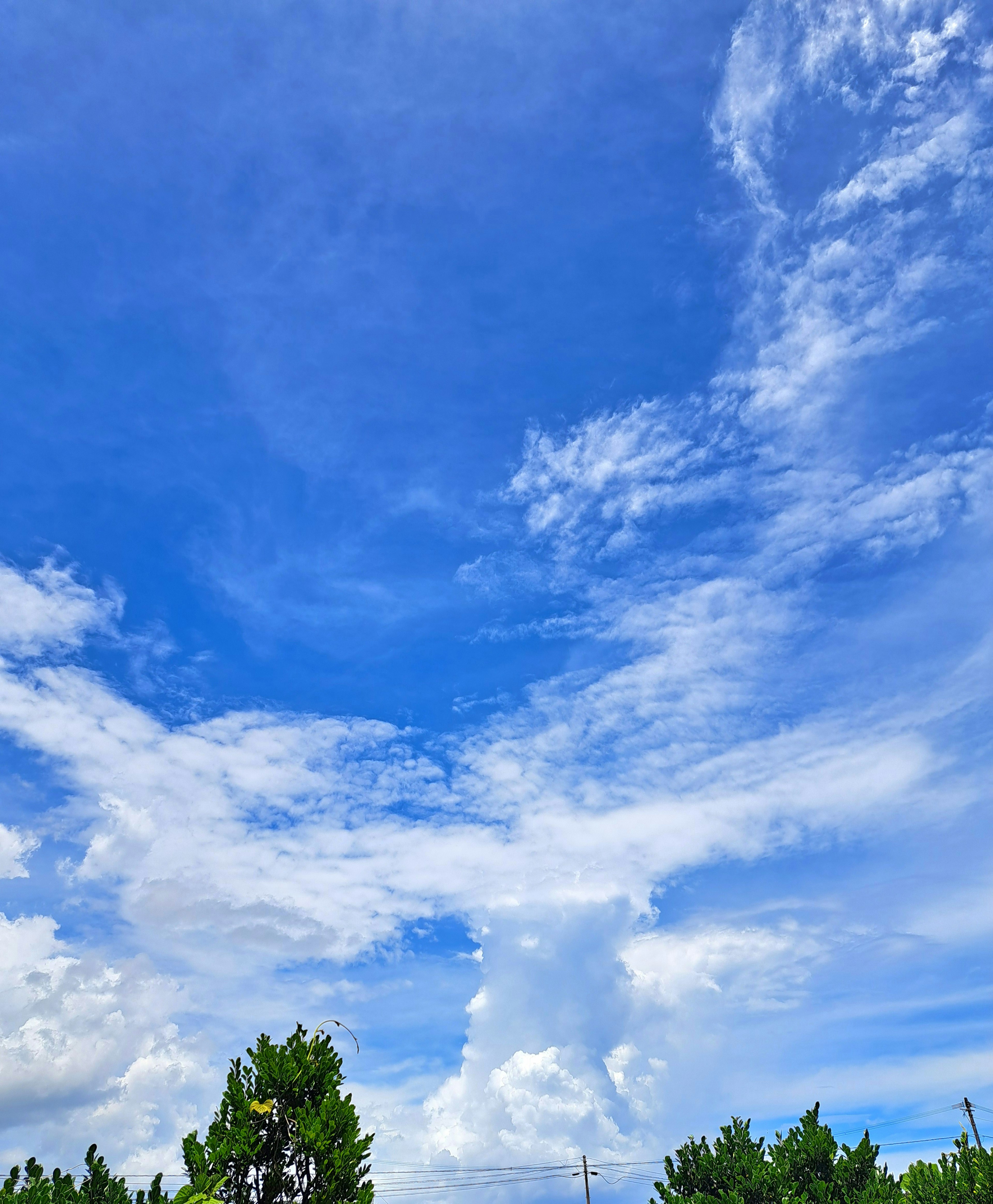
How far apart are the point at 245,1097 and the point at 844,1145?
100ft

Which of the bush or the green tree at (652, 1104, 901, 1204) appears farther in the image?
the green tree at (652, 1104, 901, 1204)

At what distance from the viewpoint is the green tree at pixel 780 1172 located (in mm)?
33000

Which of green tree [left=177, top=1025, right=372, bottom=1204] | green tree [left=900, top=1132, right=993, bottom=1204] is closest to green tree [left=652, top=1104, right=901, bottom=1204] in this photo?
green tree [left=900, top=1132, right=993, bottom=1204]

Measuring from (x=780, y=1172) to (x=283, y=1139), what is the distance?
82.7 ft

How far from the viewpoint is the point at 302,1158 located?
763 inches

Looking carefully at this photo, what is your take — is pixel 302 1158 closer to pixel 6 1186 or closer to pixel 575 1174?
pixel 6 1186

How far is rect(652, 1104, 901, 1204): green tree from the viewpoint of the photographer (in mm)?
33000

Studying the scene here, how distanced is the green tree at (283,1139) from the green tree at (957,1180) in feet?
95.1

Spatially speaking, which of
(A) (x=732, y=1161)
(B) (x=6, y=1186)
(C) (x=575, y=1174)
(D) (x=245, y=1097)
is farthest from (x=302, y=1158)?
(C) (x=575, y=1174)

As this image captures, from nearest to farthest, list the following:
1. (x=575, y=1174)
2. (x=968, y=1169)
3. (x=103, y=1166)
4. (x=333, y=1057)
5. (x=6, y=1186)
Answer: (x=6, y=1186) < (x=103, y=1166) < (x=333, y=1057) < (x=968, y=1169) < (x=575, y=1174)

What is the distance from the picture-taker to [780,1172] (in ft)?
109

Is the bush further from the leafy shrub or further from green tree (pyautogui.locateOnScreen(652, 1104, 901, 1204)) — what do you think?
green tree (pyautogui.locateOnScreen(652, 1104, 901, 1204))

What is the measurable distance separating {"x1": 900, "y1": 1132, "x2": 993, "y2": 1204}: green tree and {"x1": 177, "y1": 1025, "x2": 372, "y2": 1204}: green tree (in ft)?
95.1

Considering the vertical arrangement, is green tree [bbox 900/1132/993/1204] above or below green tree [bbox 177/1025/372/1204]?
below
